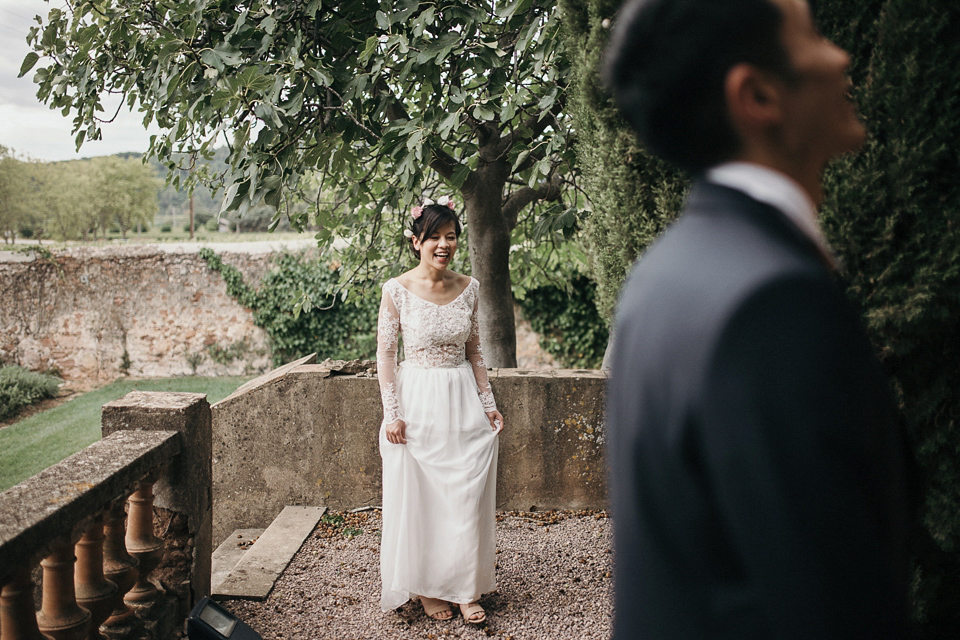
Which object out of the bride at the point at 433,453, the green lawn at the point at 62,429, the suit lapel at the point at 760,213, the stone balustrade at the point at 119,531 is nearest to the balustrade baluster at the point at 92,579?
the stone balustrade at the point at 119,531

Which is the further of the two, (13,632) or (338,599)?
(338,599)

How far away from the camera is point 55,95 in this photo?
15.1ft

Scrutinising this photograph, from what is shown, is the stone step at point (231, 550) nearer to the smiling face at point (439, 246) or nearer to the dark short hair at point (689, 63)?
the smiling face at point (439, 246)

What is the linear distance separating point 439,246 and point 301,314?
Answer: 35.1 ft

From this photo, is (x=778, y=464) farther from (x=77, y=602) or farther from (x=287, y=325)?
(x=287, y=325)

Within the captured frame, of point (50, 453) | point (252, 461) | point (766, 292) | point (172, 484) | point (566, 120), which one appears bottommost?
point (50, 453)

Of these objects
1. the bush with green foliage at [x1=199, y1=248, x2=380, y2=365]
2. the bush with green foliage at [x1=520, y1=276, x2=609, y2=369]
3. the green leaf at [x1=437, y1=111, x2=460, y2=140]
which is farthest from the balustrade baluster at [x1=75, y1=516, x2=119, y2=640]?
the bush with green foliage at [x1=199, y1=248, x2=380, y2=365]

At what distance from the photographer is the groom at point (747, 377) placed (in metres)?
0.69

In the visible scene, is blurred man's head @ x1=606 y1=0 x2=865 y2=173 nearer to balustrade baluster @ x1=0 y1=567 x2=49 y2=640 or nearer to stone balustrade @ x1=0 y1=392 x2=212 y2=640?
stone balustrade @ x1=0 y1=392 x2=212 y2=640

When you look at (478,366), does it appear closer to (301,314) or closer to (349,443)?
(349,443)

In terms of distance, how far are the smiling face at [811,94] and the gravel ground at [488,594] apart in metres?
3.13

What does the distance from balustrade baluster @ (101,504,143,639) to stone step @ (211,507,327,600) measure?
3.27 ft

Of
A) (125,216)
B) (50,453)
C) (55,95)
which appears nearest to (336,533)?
(55,95)

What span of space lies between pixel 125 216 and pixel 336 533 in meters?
34.4
